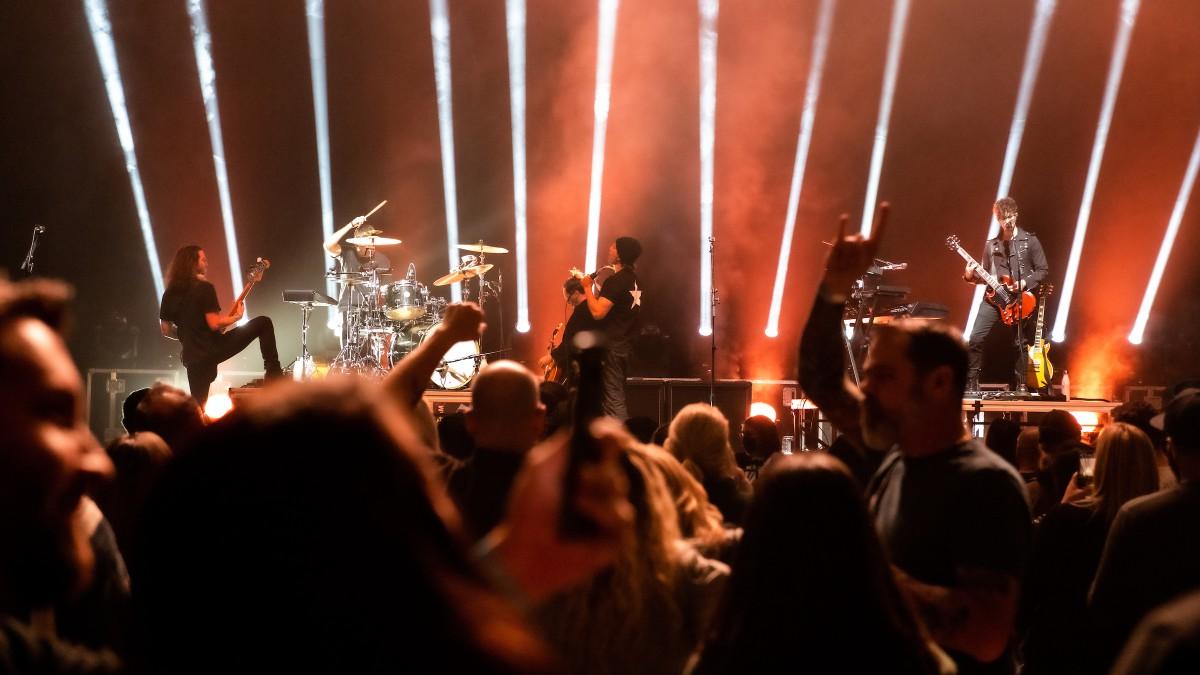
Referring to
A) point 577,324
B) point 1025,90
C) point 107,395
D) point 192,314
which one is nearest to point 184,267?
point 192,314

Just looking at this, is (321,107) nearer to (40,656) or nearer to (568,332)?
(568,332)

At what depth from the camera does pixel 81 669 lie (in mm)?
1278

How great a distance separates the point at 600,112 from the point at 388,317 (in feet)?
12.9

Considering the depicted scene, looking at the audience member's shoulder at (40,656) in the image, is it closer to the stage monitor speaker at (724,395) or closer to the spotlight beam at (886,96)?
the stage monitor speaker at (724,395)

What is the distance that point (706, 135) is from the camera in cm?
1354

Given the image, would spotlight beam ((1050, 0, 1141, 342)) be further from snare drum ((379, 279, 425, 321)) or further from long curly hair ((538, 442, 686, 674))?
long curly hair ((538, 442, 686, 674))

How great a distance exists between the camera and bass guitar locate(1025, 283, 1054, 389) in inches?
420

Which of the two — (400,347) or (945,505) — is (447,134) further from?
(945,505)

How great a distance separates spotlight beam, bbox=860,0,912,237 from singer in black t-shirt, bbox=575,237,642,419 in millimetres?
5312

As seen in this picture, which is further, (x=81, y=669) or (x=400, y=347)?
(x=400, y=347)

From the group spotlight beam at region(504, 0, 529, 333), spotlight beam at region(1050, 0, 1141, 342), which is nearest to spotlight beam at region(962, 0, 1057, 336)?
spotlight beam at region(1050, 0, 1141, 342)

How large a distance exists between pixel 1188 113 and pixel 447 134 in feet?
30.7

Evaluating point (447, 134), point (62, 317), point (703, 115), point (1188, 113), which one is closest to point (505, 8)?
point (447, 134)

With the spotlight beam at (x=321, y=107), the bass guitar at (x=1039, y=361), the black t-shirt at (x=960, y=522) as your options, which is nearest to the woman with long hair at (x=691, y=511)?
the black t-shirt at (x=960, y=522)
